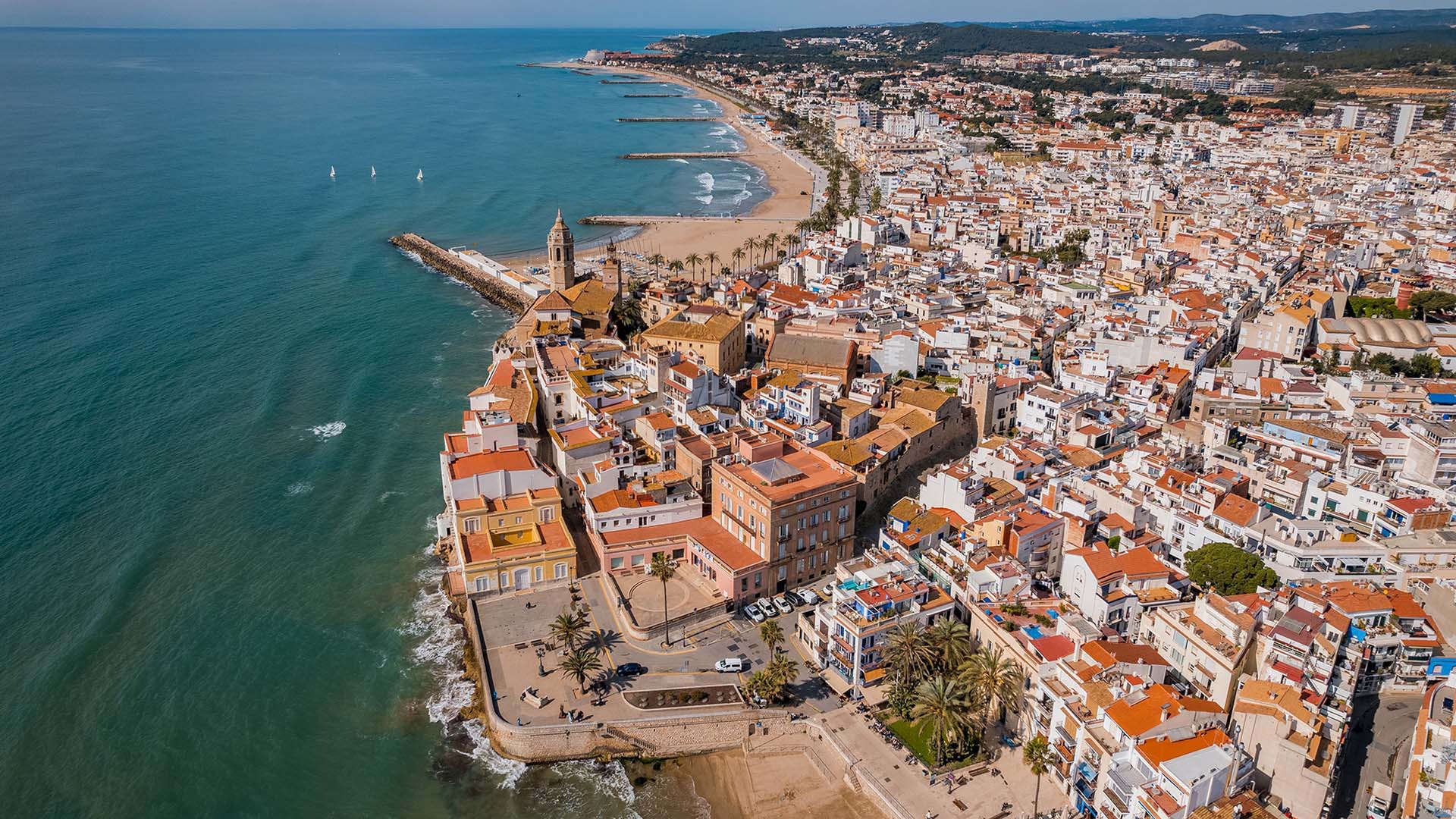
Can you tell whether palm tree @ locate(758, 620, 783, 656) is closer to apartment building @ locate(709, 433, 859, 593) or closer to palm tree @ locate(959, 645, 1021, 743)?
apartment building @ locate(709, 433, 859, 593)

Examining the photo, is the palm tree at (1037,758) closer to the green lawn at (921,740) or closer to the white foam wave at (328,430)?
the green lawn at (921,740)

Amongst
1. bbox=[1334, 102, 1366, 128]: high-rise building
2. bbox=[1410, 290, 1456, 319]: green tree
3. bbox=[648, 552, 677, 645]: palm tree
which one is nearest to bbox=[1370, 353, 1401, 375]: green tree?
bbox=[1410, 290, 1456, 319]: green tree

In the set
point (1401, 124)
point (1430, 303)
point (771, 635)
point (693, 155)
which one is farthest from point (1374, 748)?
point (1401, 124)

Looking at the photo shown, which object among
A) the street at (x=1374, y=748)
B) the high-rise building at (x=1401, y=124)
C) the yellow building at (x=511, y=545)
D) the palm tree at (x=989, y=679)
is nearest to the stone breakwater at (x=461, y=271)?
the yellow building at (x=511, y=545)

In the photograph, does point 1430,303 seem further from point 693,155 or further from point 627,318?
point 693,155

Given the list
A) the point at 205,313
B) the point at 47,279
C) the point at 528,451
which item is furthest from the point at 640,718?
the point at 47,279
